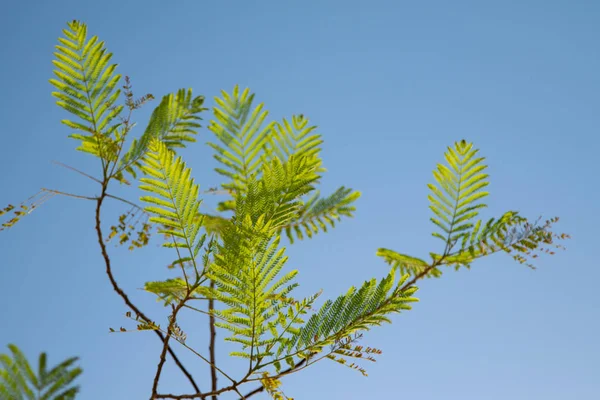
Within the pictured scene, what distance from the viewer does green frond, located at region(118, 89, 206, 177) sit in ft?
7.04

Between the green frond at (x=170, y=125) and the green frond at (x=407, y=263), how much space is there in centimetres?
84

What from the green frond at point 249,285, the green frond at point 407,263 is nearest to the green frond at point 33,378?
the green frond at point 249,285

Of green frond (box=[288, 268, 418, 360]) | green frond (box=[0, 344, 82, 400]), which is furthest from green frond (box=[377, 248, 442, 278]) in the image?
green frond (box=[0, 344, 82, 400])

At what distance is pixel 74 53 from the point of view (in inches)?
84.3

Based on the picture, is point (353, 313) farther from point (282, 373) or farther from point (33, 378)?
point (33, 378)

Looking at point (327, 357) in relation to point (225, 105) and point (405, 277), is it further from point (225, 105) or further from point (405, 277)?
point (225, 105)

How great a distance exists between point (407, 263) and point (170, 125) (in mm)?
975

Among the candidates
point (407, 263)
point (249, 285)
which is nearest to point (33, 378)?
point (249, 285)

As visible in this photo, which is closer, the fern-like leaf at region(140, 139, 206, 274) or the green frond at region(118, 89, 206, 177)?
the fern-like leaf at region(140, 139, 206, 274)

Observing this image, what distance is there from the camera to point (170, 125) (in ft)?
7.61

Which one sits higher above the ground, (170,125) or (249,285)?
(170,125)

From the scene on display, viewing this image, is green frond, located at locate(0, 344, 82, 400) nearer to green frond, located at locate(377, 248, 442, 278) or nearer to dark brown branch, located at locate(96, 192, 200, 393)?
dark brown branch, located at locate(96, 192, 200, 393)

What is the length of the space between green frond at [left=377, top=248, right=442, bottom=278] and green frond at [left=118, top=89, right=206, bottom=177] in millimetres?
838

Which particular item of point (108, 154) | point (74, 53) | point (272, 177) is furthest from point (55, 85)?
point (272, 177)
